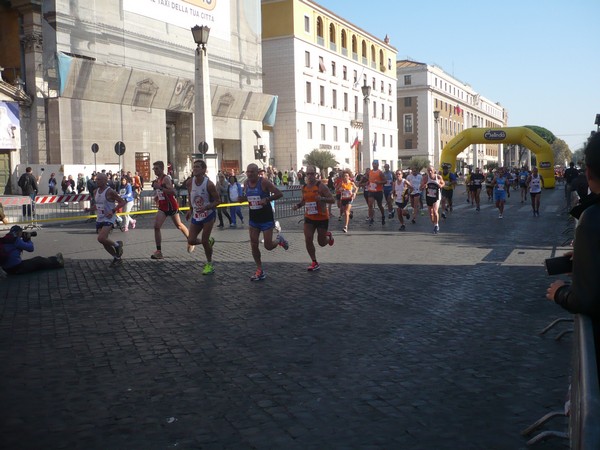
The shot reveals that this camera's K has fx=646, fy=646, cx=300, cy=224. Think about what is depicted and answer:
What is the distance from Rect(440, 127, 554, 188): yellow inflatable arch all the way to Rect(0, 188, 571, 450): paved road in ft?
94.0

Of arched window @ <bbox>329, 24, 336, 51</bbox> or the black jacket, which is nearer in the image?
the black jacket

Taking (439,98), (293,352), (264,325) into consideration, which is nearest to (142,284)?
(264,325)

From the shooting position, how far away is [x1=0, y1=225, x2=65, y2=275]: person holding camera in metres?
10.5

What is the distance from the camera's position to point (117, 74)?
36.2 m

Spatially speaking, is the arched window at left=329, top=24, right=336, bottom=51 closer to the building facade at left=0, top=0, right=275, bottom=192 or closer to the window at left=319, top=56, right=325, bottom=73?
the window at left=319, top=56, right=325, bottom=73

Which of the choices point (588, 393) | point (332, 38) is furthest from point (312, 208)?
point (332, 38)

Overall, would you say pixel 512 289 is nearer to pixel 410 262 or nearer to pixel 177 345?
pixel 410 262

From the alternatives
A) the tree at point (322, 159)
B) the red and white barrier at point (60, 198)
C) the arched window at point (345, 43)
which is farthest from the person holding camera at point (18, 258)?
the arched window at point (345, 43)

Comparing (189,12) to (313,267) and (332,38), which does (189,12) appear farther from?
(313,267)

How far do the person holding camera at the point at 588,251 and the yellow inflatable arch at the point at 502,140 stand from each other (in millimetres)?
36321

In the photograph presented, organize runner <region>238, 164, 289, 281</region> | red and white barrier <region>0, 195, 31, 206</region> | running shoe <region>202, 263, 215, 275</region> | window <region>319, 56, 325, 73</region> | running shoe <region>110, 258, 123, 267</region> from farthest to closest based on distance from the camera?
window <region>319, 56, 325, 73</region> < red and white barrier <region>0, 195, 31, 206</region> < running shoe <region>110, 258, 123, 267</region> < running shoe <region>202, 263, 215, 275</region> < runner <region>238, 164, 289, 281</region>

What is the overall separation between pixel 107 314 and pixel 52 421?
330 centimetres

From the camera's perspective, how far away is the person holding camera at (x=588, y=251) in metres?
2.51

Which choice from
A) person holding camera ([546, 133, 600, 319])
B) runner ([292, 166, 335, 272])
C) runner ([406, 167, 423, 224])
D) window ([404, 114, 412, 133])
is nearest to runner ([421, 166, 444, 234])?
runner ([406, 167, 423, 224])
